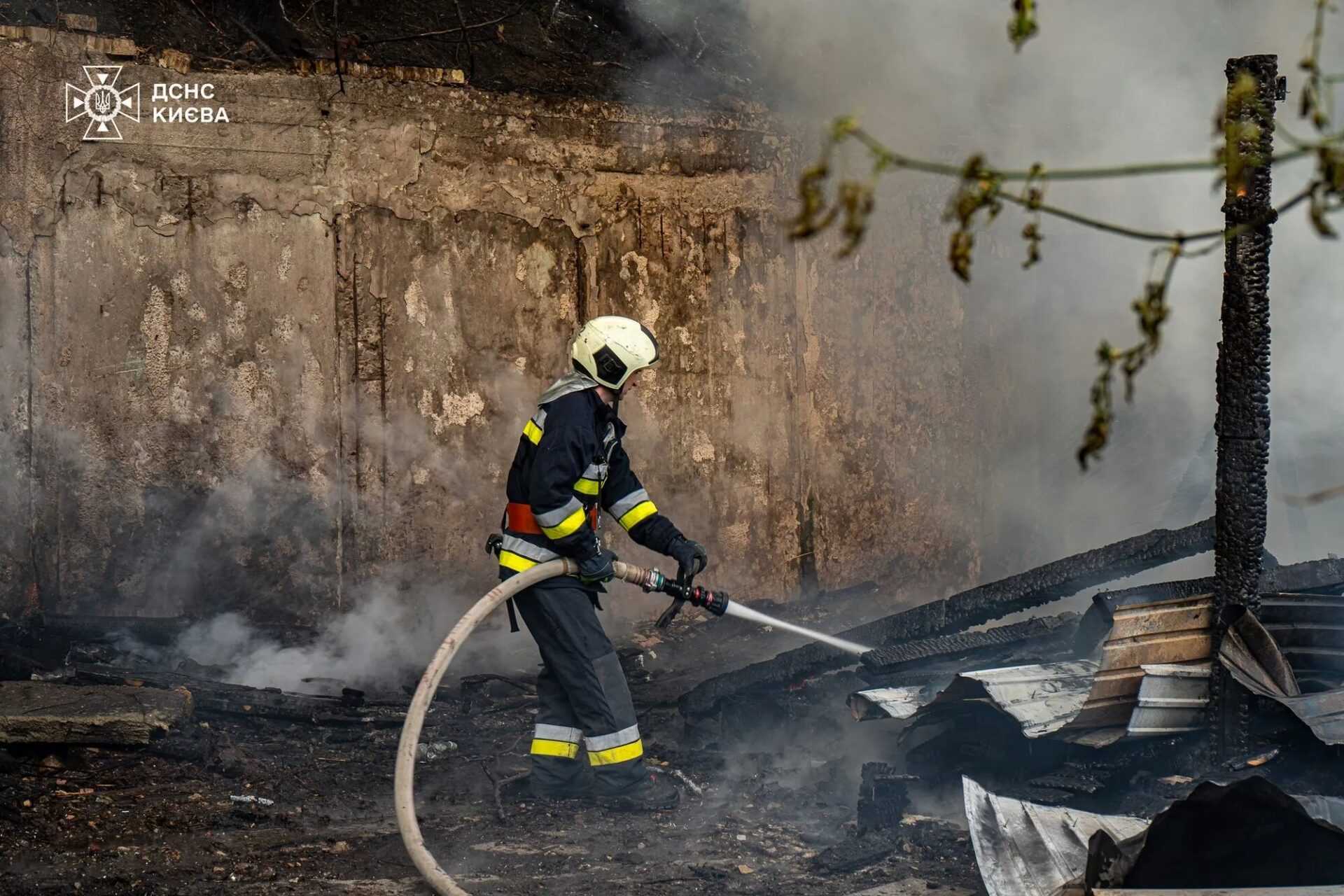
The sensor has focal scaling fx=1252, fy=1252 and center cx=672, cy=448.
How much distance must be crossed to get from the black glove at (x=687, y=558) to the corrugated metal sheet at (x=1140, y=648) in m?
1.59

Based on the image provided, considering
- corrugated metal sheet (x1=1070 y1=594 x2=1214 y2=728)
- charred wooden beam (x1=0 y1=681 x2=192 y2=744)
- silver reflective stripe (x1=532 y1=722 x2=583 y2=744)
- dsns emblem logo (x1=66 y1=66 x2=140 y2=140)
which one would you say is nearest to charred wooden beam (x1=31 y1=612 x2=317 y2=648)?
charred wooden beam (x1=0 y1=681 x2=192 y2=744)

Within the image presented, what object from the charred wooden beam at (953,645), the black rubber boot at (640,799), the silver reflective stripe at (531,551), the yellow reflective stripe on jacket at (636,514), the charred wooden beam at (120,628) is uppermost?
the yellow reflective stripe on jacket at (636,514)

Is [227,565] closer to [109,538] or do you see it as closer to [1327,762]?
[109,538]

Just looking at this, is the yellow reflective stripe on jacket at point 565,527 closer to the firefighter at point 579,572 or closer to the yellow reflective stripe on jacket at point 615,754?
the firefighter at point 579,572

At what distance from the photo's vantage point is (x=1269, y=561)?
5602 mm

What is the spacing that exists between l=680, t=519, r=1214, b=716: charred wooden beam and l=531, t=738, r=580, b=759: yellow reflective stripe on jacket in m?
1.06

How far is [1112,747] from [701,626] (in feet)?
12.4

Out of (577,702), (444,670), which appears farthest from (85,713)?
(577,702)

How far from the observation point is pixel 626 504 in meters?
5.40

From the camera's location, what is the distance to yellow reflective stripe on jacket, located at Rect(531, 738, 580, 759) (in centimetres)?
516

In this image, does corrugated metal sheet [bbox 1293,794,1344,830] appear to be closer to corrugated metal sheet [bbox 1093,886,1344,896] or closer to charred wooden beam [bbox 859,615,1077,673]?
corrugated metal sheet [bbox 1093,886,1344,896]

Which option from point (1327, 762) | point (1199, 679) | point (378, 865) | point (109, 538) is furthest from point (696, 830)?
point (109, 538)

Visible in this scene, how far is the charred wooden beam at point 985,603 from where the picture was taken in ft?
17.5

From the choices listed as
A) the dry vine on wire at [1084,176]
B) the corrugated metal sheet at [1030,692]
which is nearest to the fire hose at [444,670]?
the corrugated metal sheet at [1030,692]
